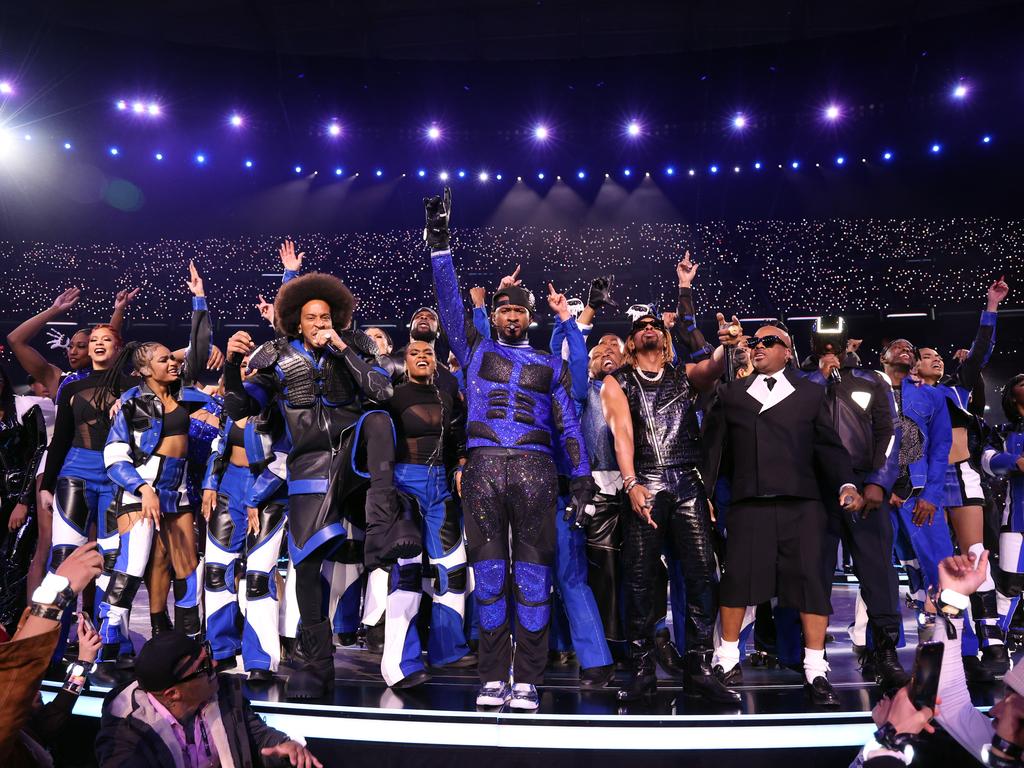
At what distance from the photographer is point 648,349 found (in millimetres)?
4527

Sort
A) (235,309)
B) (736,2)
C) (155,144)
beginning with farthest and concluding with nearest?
(235,309), (155,144), (736,2)

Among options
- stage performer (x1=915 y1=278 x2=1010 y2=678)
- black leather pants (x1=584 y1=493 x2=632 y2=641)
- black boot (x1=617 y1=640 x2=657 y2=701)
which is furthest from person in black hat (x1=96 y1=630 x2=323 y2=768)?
stage performer (x1=915 y1=278 x2=1010 y2=678)

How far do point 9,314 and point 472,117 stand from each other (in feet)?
25.3

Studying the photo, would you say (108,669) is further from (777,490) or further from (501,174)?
(501,174)

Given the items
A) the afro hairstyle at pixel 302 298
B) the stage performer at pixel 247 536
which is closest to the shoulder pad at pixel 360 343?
the afro hairstyle at pixel 302 298

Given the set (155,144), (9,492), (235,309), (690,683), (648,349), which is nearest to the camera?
(690,683)

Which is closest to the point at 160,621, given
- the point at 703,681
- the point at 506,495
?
the point at 506,495

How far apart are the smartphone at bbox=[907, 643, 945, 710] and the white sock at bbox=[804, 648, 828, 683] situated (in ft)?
4.25

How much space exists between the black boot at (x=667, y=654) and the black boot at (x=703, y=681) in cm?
43

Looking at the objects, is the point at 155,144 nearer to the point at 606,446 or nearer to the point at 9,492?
the point at 9,492

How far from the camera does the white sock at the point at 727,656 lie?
4145mm

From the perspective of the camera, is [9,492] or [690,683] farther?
→ [9,492]

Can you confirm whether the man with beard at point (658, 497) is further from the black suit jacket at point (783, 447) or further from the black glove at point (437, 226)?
the black glove at point (437, 226)

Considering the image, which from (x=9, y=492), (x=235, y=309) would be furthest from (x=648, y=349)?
(x=235, y=309)
